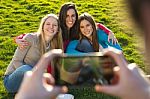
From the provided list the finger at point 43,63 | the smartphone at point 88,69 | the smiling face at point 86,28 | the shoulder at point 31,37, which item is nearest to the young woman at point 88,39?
the smiling face at point 86,28

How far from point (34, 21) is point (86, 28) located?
131 inches

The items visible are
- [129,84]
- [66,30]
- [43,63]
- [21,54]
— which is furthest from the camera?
[66,30]

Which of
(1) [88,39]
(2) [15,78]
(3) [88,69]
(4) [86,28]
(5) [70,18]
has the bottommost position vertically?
(2) [15,78]

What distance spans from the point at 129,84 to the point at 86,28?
4.00 meters

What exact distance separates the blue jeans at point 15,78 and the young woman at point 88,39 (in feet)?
1.65

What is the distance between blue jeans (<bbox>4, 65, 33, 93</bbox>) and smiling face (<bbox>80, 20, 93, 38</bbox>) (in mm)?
725

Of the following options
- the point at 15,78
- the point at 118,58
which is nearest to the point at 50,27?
the point at 15,78

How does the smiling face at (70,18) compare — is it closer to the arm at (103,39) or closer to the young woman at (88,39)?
the young woman at (88,39)

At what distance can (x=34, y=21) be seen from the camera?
27.1 ft

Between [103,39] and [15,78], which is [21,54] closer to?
[15,78]

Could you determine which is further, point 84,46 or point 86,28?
point 86,28

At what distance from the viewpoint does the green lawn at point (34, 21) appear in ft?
20.5

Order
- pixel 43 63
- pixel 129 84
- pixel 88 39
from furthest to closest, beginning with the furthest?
pixel 88 39 → pixel 43 63 → pixel 129 84

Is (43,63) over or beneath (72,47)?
over
